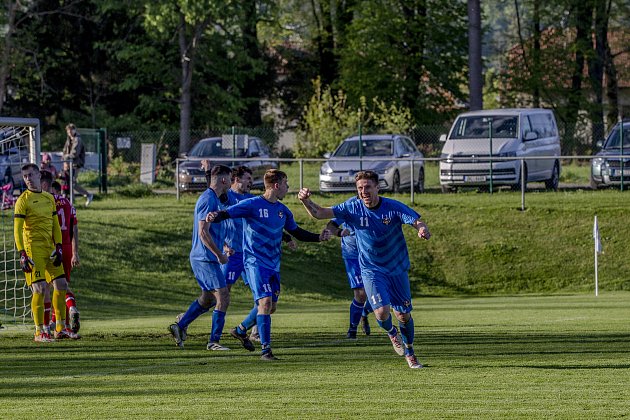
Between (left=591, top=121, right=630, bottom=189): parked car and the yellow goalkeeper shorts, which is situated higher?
(left=591, top=121, right=630, bottom=189): parked car

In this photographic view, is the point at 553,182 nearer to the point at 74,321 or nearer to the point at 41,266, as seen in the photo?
the point at 74,321

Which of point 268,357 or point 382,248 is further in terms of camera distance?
point 268,357

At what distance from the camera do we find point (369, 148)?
3272 cm

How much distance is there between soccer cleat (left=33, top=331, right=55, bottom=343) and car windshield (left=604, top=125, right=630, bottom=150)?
780 inches

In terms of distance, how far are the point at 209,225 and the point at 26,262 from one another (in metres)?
2.90

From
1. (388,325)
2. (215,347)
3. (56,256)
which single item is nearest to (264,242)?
(388,325)

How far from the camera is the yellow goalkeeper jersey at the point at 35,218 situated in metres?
14.7

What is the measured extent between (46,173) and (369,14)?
124 ft

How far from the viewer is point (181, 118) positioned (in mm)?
47375

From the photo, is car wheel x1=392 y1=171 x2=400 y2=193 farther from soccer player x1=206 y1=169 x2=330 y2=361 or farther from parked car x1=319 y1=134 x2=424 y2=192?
soccer player x1=206 y1=169 x2=330 y2=361

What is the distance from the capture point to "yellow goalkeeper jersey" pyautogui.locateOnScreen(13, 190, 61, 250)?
14.7 meters

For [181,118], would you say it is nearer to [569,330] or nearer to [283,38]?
[283,38]

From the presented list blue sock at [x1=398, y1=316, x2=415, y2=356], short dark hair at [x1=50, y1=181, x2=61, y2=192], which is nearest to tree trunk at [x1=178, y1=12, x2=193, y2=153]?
short dark hair at [x1=50, y1=181, x2=61, y2=192]

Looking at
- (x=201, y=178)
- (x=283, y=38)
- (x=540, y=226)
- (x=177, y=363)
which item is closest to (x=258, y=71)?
(x=283, y=38)
